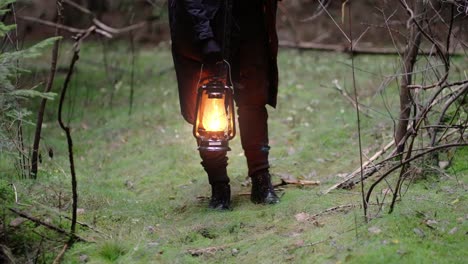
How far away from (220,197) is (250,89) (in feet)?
3.16

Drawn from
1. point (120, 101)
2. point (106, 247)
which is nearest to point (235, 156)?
point (106, 247)

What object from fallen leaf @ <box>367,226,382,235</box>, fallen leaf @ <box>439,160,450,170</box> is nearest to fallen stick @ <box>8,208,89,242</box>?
fallen leaf @ <box>367,226,382,235</box>

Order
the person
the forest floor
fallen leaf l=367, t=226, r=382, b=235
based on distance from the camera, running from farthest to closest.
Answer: the person → the forest floor → fallen leaf l=367, t=226, r=382, b=235

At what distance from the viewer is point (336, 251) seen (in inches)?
156

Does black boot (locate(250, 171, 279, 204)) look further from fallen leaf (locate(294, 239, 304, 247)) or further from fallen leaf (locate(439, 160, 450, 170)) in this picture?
fallen leaf (locate(439, 160, 450, 170))

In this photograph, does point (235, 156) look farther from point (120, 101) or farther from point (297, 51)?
point (297, 51)

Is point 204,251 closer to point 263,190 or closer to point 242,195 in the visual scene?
point 263,190

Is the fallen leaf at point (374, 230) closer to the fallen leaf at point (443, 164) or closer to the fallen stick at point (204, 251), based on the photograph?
the fallen stick at point (204, 251)

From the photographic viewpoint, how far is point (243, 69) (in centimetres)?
516

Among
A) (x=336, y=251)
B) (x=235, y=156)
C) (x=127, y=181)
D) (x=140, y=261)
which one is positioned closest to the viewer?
(x=336, y=251)

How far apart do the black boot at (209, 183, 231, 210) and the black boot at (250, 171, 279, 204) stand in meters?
0.25

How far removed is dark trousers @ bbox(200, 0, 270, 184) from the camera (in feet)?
16.7

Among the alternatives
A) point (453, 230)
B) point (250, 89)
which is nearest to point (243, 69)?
point (250, 89)

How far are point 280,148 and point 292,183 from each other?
169 cm
